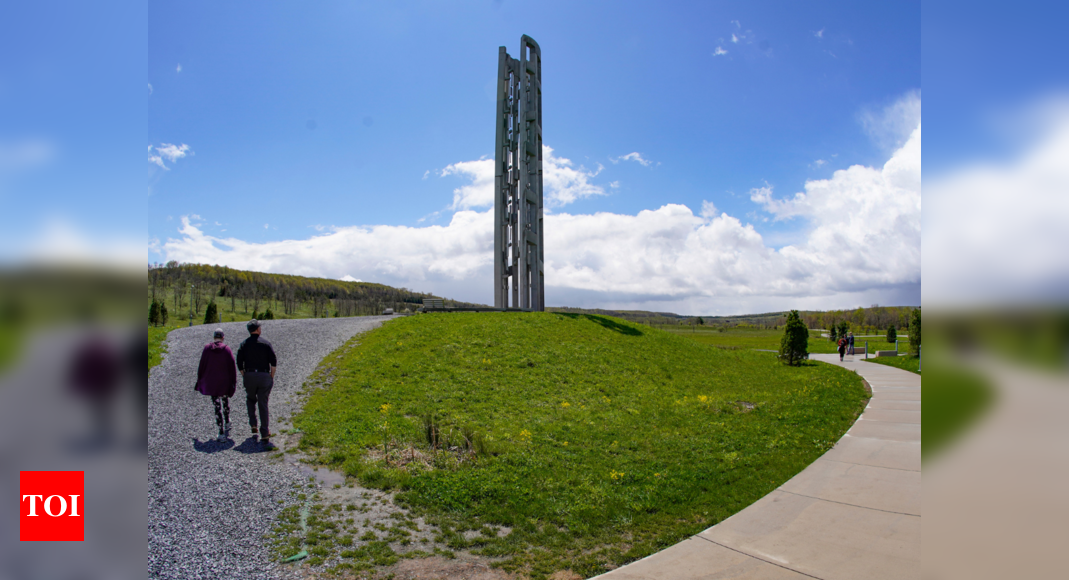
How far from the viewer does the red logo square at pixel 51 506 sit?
2.09m

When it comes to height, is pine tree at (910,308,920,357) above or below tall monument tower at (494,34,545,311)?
below

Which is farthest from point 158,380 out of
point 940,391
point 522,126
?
point 522,126

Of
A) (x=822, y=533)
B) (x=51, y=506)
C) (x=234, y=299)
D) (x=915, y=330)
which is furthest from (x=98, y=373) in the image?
(x=234, y=299)

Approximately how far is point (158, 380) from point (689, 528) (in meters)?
12.1

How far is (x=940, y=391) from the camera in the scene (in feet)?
6.00

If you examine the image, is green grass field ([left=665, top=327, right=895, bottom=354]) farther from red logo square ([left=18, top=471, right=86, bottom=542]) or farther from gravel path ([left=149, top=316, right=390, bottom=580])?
red logo square ([left=18, top=471, right=86, bottom=542])

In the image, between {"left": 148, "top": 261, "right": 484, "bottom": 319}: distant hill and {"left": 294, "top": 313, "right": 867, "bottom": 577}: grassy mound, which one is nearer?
{"left": 294, "top": 313, "right": 867, "bottom": 577}: grassy mound

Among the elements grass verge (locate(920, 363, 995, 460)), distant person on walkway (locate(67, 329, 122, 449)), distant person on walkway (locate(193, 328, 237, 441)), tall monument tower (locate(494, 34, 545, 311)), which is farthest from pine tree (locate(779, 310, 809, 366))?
distant person on walkway (locate(67, 329, 122, 449))

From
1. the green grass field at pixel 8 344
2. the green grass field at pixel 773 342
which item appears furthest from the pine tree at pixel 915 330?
the green grass field at pixel 8 344

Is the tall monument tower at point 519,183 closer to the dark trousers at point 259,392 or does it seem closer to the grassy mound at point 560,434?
the grassy mound at point 560,434

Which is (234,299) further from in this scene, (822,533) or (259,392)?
(822,533)

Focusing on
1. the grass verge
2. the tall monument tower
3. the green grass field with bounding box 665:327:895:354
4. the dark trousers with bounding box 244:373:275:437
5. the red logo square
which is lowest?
the green grass field with bounding box 665:327:895:354

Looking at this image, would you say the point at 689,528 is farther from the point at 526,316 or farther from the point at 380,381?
the point at 526,316

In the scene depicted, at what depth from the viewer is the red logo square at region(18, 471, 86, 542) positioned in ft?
6.84
